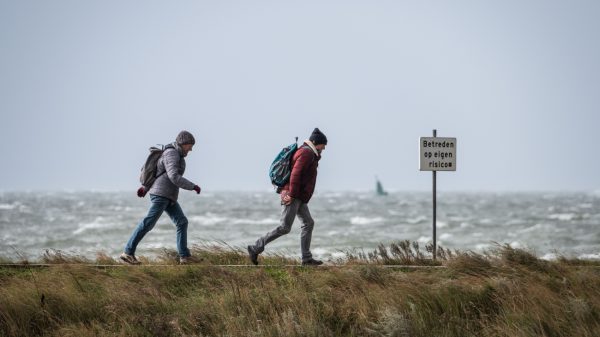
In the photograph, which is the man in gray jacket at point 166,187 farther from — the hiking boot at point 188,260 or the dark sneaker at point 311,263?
the dark sneaker at point 311,263

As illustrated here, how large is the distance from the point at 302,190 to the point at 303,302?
2091 mm

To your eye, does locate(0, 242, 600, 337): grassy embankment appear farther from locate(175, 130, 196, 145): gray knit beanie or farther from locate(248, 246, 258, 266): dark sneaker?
locate(175, 130, 196, 145): gray knit beanie

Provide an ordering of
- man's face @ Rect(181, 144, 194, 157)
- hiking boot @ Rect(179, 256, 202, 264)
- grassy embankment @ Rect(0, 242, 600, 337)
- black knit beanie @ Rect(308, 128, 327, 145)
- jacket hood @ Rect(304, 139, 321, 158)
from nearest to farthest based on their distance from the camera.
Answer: grassy embankment @ Rect(0, 242, 600, 337), jacket hood @ Rect(304, 139, 321, 158), black knit beanie @ Rect(308, 128, 327, 145), man's face @ Rect(181, 144, 194, 157), hiking boot @ Rect(179, 256, 202, 264)

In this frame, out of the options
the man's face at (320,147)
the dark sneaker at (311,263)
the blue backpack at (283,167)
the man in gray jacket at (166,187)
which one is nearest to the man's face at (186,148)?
the man in gray jacket at (166,187)

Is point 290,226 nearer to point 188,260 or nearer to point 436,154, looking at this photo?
point 188,260

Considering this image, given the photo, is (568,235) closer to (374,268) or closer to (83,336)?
(374,268)

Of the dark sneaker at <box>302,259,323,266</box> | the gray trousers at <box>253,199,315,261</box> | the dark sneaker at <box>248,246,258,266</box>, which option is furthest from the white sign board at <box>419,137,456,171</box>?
the dark sneaker at <box>248,246,258,266</box>

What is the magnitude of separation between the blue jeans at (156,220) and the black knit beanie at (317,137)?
2.02 m

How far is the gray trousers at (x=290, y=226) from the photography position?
809 cm

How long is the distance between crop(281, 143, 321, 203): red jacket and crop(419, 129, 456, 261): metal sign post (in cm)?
162

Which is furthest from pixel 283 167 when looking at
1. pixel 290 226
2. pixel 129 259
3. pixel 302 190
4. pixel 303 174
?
pixel 129 259

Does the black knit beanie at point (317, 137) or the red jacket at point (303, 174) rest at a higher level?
the black knit beanie at point (317, 137)

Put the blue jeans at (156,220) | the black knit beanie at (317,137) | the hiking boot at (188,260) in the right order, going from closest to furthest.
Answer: the black knit beanie at (317,137) < the blue jeans at (156,220) < the hiking boot at (188,260)

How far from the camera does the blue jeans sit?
8297 millimetres
